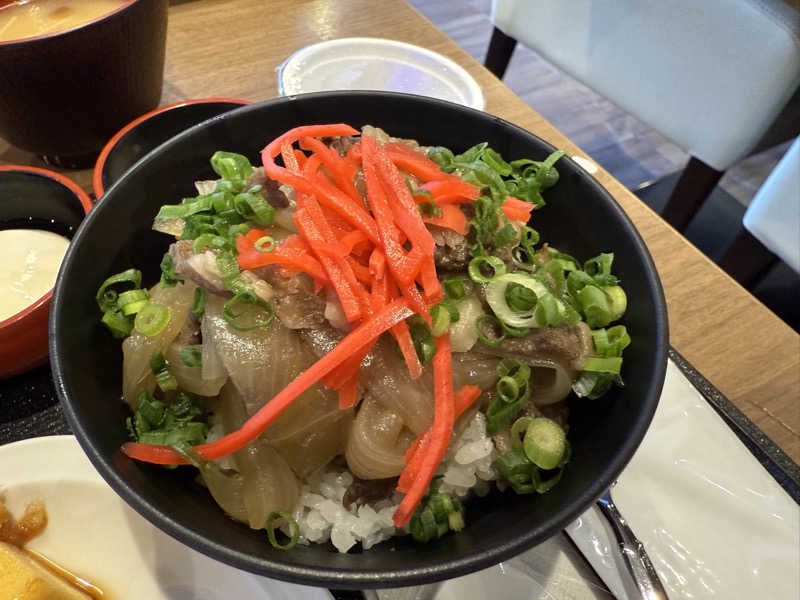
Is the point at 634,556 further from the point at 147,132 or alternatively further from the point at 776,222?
the point at 776,222

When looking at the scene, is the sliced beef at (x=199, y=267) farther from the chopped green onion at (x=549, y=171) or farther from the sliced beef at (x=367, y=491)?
the chopped green onion at (x=549, y=171)

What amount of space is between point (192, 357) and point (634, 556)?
0.91 m

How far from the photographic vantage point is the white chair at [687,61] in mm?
2289

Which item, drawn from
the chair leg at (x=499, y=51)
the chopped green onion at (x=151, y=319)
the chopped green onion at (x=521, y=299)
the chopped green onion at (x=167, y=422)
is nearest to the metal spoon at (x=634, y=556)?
the chopped green onion at (x=521, y=299)

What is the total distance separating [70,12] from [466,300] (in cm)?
159

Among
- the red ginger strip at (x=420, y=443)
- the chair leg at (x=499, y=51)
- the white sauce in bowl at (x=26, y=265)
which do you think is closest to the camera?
the red ginger strip at (x=420, y=443)

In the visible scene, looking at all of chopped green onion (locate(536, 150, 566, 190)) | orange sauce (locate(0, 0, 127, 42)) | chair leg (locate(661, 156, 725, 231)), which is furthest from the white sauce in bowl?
chair leg (locate(661, 156, 725, 231))

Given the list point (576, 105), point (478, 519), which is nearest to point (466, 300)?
point (478, 519)

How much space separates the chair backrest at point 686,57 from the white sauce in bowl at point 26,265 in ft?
8.57

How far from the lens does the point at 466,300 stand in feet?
3.25

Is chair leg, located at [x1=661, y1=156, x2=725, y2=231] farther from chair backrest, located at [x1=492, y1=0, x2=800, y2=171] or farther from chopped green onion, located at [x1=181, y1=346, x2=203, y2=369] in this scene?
chopped green onion, located at [x1=181, y1=346, x2=203, y2=369]

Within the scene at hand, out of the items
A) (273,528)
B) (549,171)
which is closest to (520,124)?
(549,171)

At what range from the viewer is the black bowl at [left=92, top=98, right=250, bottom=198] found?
4.67 feet

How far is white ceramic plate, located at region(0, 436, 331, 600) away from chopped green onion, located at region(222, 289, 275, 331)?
471mm
